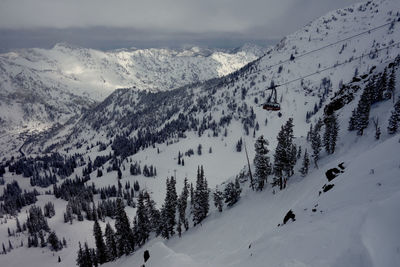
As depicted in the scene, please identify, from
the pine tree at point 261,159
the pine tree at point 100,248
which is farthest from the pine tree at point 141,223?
the pine tree at point 261,159

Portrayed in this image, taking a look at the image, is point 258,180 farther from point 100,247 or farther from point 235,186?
point 100,247

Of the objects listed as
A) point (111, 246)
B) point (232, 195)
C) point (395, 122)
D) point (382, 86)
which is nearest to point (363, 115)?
point (395, 122)

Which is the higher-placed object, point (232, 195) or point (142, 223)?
point (232, 195)

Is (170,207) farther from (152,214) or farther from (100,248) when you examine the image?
(100,248)

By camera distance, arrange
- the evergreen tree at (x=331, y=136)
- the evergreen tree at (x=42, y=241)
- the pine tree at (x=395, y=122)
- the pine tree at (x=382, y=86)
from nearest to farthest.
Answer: the pine tree at (x=395, y=122) < the evergreen tree at (x=331, y=136) < the pine tree at (x=382, y=86) < the evergreen tree at (x=42, y=241)

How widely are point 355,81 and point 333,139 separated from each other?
59.6 meters

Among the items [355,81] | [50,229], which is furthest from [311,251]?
[50,229]

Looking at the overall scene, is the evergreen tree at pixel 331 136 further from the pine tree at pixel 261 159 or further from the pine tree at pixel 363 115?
the pine tree at pixel 261 159

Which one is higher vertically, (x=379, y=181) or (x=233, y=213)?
(x=379, y=181)

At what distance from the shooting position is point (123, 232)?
76.2 metres

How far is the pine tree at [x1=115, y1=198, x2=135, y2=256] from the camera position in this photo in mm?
74312

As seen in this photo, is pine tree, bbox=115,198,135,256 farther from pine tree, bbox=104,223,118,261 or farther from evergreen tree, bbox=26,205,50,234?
evergreen tree, bbox=26,205,50,234

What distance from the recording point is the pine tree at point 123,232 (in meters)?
74.3

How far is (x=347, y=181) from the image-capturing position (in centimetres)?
2911
